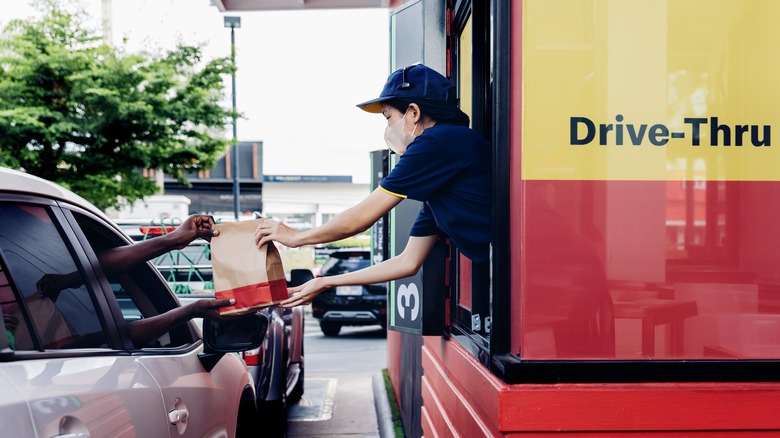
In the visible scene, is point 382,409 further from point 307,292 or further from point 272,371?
point 307,292

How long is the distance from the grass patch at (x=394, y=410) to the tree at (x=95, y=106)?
1151 centimetres

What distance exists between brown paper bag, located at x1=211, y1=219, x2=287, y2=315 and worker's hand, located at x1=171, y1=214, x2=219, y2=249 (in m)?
0.06

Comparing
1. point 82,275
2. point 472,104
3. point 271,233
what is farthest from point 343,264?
point 82,275

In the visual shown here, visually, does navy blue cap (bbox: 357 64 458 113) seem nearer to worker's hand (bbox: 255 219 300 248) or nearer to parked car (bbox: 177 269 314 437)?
worker's hand (bbox: 255 219 300 248)

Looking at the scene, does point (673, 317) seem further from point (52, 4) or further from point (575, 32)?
point (52, 4)

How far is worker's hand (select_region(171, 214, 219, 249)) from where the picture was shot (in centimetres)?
286

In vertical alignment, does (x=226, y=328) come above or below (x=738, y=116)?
below

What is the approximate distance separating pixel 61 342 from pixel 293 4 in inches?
311

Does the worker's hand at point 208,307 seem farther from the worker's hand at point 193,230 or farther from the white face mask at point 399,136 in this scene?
the white face mask at point 399,136

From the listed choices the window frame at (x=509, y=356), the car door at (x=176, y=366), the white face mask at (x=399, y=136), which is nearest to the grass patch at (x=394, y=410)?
the car door at (x=176, y=366)

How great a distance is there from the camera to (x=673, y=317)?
2.41 m

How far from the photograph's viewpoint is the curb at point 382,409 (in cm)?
720

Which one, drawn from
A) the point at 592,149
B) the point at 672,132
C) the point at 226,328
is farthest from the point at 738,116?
the point at 226,328

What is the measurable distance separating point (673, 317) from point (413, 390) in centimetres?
372
